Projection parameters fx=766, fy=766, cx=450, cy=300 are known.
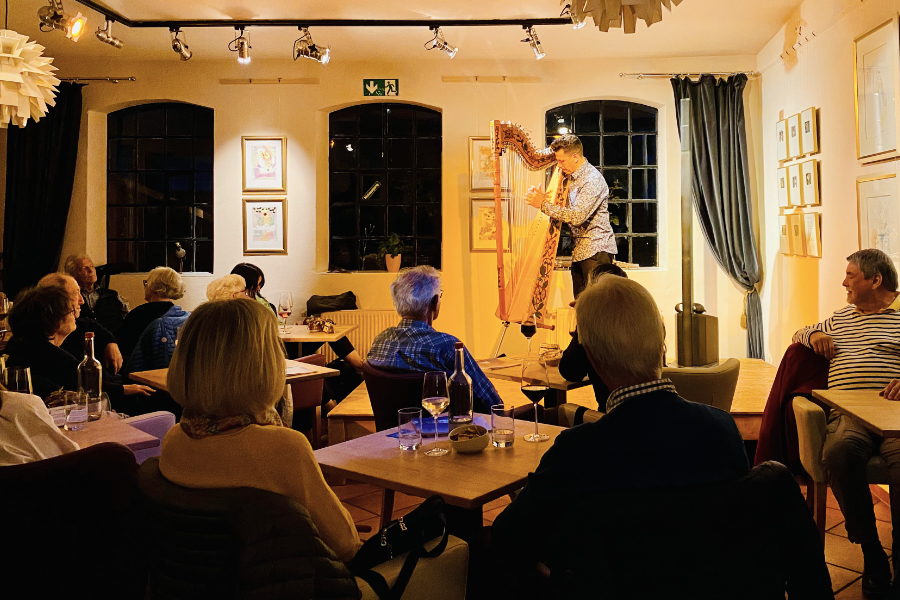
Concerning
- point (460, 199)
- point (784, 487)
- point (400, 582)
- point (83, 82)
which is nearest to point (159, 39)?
point (83, 82)

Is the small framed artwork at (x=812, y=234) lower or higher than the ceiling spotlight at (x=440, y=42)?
lower

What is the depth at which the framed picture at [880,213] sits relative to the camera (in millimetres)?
4223

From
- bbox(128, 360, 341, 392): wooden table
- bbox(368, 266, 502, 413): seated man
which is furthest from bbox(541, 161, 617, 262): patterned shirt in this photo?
bbox(368, 266, 502, 413): seated man

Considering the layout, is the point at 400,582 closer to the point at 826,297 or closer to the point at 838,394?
the point at 838,394

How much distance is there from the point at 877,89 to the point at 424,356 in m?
3.23

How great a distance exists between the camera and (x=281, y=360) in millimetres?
1749

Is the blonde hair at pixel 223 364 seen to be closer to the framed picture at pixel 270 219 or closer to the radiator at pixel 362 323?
the radiator at pixel 362 323

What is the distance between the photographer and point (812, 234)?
5.63 metres

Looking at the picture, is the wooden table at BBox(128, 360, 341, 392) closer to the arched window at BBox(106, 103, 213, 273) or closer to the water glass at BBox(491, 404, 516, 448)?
the water glass at BBox(491, 404, 516, 448)

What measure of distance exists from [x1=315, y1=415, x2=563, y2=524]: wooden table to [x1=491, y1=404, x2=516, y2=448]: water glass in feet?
0.08

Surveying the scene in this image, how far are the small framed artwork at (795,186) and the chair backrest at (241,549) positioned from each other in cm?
534

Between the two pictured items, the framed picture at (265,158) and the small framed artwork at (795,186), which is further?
the framed picture at (265,158)

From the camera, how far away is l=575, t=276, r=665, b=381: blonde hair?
5.63 ft

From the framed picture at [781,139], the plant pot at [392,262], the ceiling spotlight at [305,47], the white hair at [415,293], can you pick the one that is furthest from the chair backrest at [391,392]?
the framed picture at [781,139]
